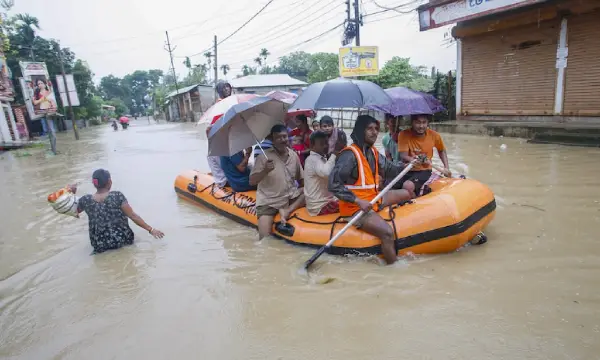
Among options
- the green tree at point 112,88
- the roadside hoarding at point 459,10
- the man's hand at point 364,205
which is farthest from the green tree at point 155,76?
the man's hand at point 364,205

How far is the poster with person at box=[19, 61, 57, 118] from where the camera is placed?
18922 mm

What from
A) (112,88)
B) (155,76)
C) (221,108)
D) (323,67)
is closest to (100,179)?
(221,108)

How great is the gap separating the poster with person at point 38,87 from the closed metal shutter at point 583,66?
2159cm

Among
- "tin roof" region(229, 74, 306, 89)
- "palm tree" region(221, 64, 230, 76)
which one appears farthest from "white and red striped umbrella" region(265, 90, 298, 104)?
"palm tree" region(221, 64, 230, 76)

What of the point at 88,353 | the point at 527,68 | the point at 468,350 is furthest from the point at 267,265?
the point at 527,68

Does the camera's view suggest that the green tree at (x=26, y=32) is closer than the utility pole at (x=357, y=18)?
No

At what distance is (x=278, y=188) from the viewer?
4.31m

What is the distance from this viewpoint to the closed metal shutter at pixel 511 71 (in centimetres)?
1006

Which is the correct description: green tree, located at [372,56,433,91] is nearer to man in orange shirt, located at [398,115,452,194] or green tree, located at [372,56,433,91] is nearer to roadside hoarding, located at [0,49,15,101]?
man in orange shirt, located at [398,115,452,194]

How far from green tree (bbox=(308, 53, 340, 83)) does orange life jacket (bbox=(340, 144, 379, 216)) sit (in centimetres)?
2970

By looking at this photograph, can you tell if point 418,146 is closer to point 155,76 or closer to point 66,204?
point 66,204

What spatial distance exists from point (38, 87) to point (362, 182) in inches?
887

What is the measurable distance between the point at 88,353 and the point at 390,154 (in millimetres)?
3887

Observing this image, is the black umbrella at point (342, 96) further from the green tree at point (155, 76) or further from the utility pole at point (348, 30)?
the green tree at point (155, 76)
